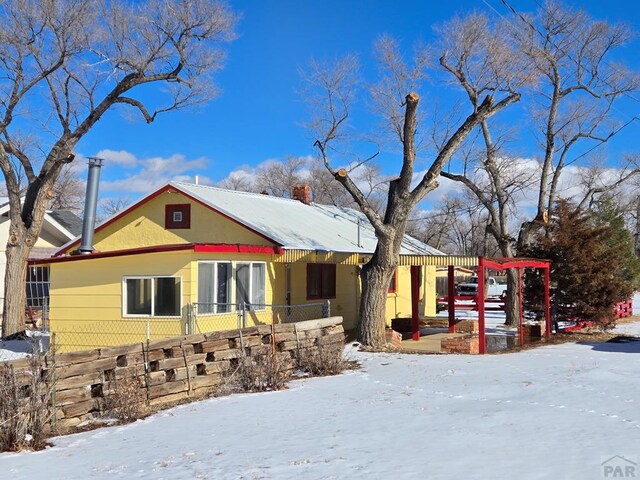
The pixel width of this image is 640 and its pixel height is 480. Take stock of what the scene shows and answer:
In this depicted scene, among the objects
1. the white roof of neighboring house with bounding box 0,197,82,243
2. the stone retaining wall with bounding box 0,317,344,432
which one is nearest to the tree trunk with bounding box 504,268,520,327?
the stone retaining wall with bounding box 0,317,344,432

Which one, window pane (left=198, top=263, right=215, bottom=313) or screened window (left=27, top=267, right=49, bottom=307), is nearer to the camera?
window pane (left=198, top=263, right=215, bottom=313)

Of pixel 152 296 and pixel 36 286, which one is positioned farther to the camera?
pixel 36 286

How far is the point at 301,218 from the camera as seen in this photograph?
74.6 feet

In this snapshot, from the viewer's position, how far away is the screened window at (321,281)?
66.7 feet

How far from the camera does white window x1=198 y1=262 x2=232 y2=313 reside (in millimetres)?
15883

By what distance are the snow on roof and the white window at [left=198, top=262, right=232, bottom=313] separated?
5.98 ft

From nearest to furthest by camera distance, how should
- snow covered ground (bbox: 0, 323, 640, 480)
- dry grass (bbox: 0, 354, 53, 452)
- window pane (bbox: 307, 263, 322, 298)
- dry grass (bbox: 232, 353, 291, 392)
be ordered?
snow covered ground (bbox: 0, 323, 640, 480) < dry grass (bbox: 0, 354, 53, 452) < dry grass (bbox: 232, 353, 291, 392) < window pane (bbox: 307, 263, 322, 298)

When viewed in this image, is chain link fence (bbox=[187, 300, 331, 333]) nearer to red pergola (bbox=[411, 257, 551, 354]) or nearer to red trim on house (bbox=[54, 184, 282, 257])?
red trim on house (bbox=[54, 184, 282, 257])

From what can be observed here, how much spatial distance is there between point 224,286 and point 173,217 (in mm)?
3881

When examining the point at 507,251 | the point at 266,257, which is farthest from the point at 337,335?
the point at 507,251

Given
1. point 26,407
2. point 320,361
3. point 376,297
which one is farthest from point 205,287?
point 26,407

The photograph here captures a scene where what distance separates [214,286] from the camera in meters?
16.2

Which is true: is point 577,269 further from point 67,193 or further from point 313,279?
point 67,193

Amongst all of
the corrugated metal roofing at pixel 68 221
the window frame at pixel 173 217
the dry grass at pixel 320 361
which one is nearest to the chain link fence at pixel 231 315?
the dry grass at pixel 320 361
